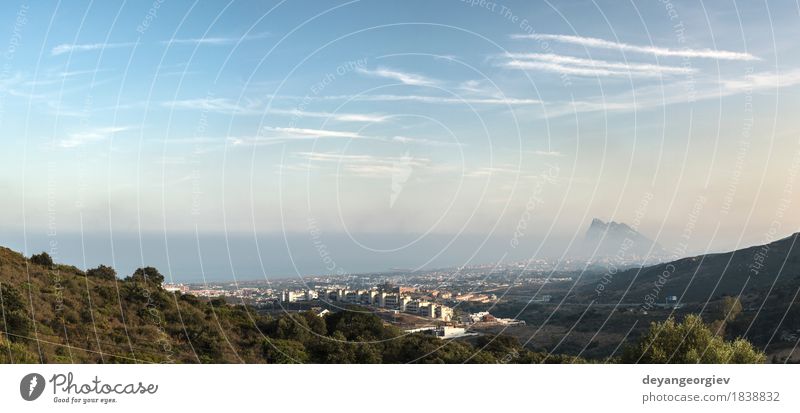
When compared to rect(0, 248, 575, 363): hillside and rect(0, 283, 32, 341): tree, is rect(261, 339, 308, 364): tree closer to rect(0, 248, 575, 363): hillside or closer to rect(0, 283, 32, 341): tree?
rect(0, 248, 575, 363): hillside

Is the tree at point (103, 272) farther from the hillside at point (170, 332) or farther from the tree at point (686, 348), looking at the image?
the tree at point (686, 348)
